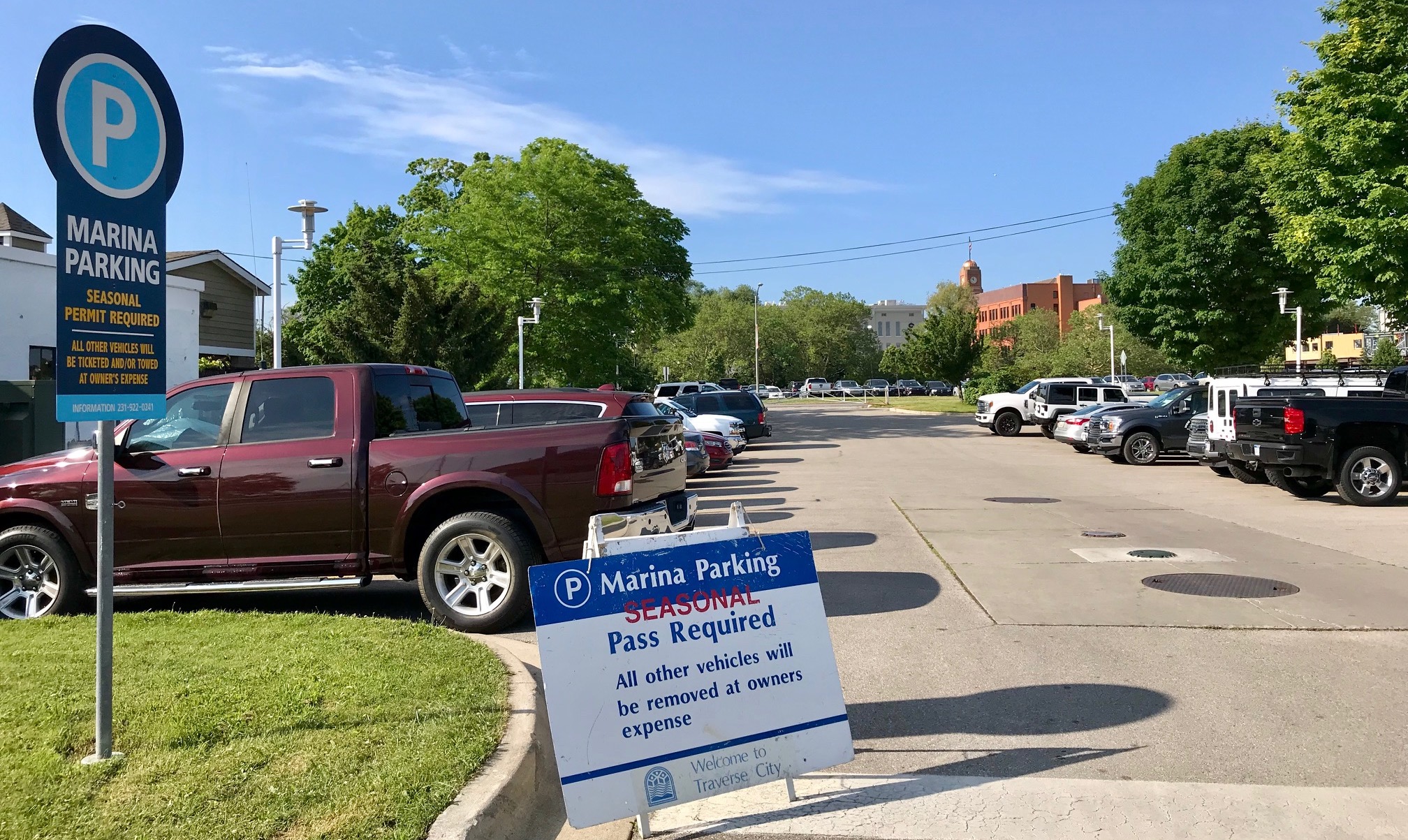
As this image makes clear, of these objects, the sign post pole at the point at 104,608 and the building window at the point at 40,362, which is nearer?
the sign post pole at the point at 104,608

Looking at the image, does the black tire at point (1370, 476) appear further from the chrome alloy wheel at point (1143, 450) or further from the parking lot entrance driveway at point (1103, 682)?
the chrome alloy wheel at point (1143, 450)

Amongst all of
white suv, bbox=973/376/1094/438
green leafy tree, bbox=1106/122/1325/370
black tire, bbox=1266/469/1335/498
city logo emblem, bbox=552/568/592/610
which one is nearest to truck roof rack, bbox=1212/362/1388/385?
black tire, bbox=1266/469/1335/498

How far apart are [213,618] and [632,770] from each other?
4.63 m

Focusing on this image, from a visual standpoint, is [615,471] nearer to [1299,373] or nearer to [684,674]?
[684,674]

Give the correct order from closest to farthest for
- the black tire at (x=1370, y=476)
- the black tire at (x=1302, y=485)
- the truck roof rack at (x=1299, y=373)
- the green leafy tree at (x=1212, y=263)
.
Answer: the black tire at (x=1370, y=476) < the black tire at (x=1302, y=485) < the truck roof rack at (x=1299, y=373) < the green leafy tree at (x=1212, y=263)

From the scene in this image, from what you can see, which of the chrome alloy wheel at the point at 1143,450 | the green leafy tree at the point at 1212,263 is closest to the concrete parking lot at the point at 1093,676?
the chrome alloy wheel at the point at 1143,450

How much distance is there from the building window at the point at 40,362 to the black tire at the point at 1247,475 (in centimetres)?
2082

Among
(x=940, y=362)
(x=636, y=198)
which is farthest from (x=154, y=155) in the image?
(x=940, y=362)

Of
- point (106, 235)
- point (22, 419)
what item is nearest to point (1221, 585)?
point (106, 235)

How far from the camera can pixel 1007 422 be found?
36.2m

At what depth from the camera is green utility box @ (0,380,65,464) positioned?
1371 cm

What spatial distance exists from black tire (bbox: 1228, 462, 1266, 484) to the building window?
68.3 ft

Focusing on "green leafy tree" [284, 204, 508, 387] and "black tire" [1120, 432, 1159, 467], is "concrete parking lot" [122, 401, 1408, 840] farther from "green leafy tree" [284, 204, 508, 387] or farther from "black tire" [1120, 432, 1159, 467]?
"green leafy tree" [284, 204, 508, 387]

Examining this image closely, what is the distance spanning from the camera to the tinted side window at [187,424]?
8.29m
